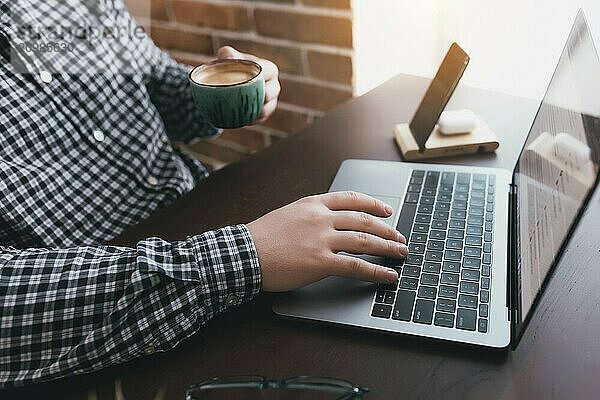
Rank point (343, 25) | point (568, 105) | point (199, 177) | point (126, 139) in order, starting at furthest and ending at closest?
1. point (343, 25)
2. point (199, 177)
3. point (126, 139)
4. point (568, 105)

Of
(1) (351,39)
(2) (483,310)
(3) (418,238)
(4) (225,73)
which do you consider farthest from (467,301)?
(1) (351,39)

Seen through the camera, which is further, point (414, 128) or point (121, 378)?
point (414, 128)

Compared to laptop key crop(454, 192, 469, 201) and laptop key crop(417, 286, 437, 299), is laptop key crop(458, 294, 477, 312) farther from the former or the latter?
laptop key crop(454, 192, 469, 201)

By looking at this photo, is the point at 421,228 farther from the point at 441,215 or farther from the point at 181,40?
the point at 181,40

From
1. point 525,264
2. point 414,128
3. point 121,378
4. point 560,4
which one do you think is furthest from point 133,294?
point 560,4

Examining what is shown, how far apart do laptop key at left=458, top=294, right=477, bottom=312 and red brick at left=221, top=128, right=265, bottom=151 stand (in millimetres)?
1089

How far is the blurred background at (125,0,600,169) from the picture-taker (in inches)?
46.1

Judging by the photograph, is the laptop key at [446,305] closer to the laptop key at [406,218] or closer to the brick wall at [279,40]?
the laptop key at [406,218]

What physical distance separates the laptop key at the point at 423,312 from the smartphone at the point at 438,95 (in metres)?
0.33

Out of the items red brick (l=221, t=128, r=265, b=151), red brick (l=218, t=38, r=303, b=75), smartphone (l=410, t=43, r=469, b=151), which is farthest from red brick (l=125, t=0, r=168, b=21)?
smartphone (l=410, t=43, r=469, b=151)

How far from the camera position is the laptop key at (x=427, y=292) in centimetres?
66

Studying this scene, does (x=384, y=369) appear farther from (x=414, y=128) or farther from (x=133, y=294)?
(x=414, y=128)

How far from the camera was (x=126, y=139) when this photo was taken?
42.1 inches

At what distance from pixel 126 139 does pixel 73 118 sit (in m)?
0.10
